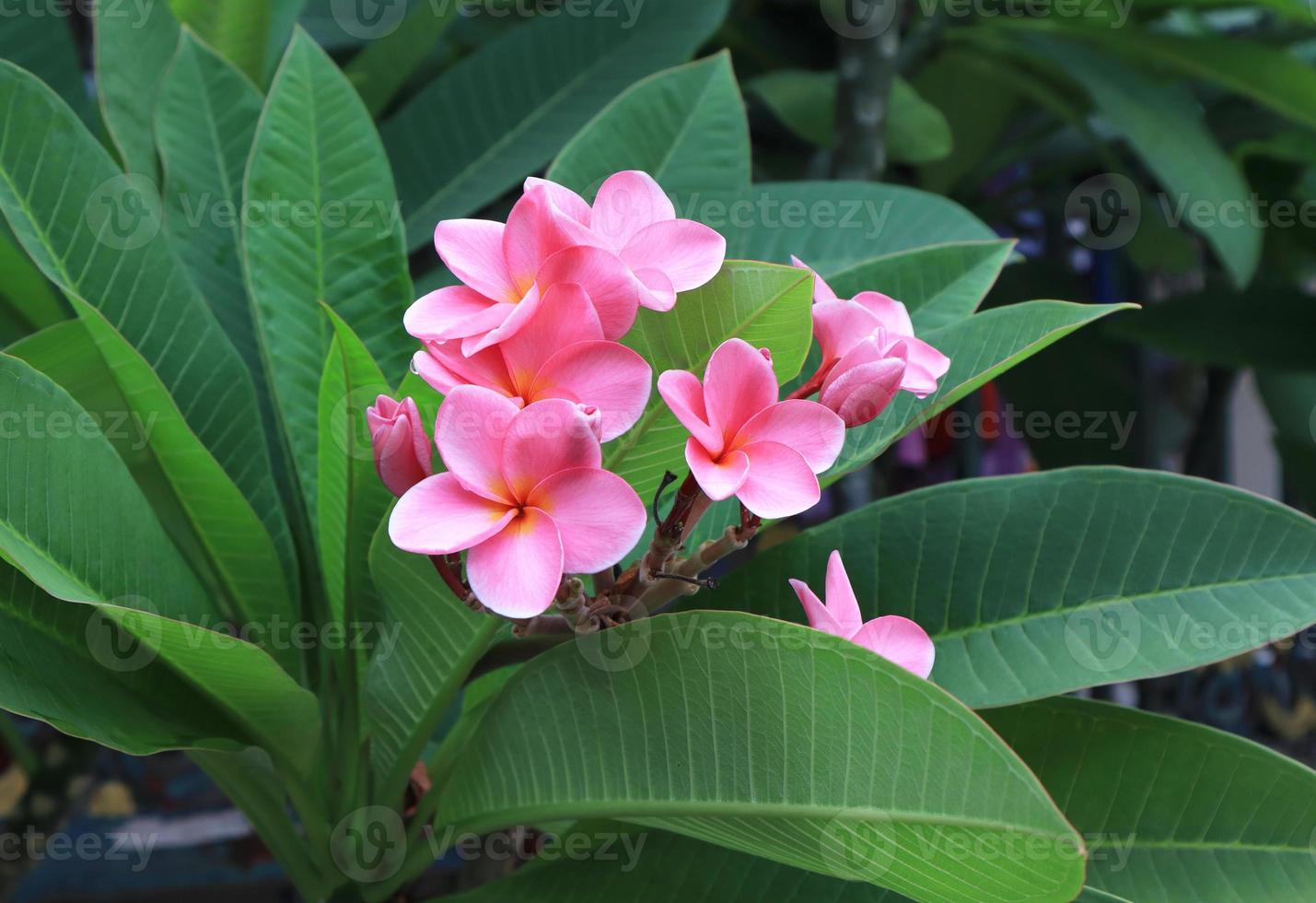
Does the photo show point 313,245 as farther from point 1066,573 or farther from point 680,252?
point 1066,573

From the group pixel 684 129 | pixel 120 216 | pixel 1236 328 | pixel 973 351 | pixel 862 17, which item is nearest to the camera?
pixel 973 351

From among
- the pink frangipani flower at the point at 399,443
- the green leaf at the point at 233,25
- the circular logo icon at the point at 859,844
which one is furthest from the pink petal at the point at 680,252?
the green leaf at the point at 233,25

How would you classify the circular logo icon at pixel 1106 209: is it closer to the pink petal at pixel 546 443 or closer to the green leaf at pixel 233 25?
the green leaf at pixel 233 25

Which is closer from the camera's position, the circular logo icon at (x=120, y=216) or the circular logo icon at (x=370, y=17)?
the circular logo icon at (x=120, y=216)

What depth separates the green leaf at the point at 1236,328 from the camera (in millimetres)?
1222

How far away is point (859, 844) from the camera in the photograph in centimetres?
38

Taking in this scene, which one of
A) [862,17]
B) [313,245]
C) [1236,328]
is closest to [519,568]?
[313,245]

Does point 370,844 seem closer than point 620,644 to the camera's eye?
No

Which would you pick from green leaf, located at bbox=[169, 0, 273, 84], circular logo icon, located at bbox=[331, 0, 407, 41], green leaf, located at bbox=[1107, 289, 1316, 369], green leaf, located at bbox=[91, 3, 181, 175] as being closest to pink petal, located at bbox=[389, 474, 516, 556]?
green leaf, located at bbox=[91, 3, 181, 175]

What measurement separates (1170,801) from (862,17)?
32.2 inches

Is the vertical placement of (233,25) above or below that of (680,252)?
above

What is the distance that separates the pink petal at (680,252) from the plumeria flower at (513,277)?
3 centimetres

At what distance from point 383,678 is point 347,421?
0.14 m

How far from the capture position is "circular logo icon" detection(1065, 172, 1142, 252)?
4.32 feet
